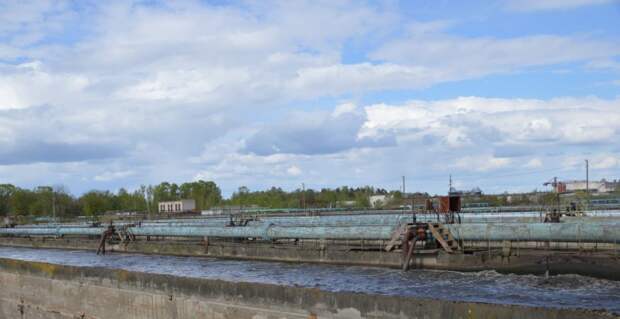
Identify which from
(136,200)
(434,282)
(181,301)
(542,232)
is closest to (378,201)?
(136,200)

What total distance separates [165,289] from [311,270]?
55.8 ft

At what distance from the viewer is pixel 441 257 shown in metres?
30.9

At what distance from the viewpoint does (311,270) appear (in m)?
34.0

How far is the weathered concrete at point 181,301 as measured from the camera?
11.5 meters

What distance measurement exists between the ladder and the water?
65.7 inches

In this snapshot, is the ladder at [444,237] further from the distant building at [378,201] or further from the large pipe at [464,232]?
the distant building at [378,201]

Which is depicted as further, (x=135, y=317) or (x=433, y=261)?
(x=433, y=261)

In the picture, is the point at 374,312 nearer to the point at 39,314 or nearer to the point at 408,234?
the point at 39,314

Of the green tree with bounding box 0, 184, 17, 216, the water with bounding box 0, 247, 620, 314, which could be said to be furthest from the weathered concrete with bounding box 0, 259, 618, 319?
the green tree with bounding box 0, 184, 17, 216

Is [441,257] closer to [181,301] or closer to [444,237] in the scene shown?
[444,237]

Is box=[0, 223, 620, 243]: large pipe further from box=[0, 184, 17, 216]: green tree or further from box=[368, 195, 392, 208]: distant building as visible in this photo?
box=[0, 184, 17, 216]: green tree

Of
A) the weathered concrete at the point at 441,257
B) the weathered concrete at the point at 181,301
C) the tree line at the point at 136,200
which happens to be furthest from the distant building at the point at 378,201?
the weathered concrete at the point at 181,301

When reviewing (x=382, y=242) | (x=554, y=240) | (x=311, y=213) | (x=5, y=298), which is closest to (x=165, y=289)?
(x=5, y=298)

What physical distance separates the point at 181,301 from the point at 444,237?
18.1m
